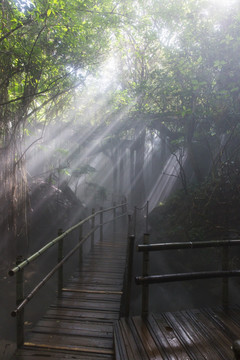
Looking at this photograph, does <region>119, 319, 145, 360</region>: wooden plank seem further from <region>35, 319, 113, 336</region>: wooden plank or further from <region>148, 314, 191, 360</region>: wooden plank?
<region>35, 319, 113, 336</region>: wooden plank

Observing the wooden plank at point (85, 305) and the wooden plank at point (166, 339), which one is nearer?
the wooden plank at point (166, 339)

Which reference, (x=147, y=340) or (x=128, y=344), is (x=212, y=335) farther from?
(x=128, y=344)

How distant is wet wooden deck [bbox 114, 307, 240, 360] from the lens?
1.93m

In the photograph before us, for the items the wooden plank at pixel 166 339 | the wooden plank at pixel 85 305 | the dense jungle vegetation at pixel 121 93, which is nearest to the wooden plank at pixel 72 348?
the wooden plank at pixel 166 339

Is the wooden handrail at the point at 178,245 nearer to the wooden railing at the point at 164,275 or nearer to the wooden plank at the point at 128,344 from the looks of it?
the wooden railing at the point at 164,275

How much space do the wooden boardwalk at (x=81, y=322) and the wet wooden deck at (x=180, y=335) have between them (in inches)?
12.1

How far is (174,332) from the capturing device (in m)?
2.23

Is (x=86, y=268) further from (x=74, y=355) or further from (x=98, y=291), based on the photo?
(x=74, y=355)

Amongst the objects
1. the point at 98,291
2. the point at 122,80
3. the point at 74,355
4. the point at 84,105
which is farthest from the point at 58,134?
the point at 74,355

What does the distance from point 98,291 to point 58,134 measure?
1219 centimetres

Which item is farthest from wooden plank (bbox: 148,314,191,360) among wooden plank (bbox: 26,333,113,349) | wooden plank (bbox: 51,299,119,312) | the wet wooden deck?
wooden plank (bbox: 51,299,119,312)

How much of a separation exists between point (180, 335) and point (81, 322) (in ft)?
4.17

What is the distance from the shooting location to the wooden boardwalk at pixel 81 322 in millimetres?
2271

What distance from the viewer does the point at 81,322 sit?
2.85 metres
